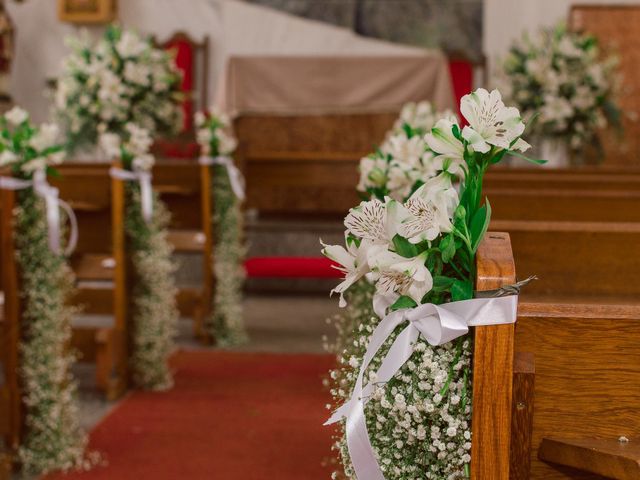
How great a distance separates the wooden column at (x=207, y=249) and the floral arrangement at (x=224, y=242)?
3 cm

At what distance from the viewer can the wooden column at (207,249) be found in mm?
5789

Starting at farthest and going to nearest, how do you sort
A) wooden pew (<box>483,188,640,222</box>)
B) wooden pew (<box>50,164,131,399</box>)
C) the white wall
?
1. the white wall
2. wooden pew (<box>50,164,131,399</box>)
3. wooden pew (<box>483,188,640,222</box>)

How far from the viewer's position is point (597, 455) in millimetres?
1393

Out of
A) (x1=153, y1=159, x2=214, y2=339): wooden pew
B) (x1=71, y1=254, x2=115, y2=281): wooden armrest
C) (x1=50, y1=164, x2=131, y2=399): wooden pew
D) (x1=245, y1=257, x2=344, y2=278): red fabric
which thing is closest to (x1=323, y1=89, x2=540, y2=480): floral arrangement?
(x1=50, y1=164, x2=131, y2=399): wooden pew

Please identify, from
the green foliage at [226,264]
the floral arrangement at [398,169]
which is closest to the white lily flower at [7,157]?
the floral arrangement at [398,169]

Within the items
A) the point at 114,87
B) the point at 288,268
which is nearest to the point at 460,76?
the point at 288,268

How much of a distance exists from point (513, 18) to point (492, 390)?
8.87 m

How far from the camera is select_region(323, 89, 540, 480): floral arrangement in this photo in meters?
1.41

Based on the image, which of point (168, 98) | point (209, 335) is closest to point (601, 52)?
point (168, 98)

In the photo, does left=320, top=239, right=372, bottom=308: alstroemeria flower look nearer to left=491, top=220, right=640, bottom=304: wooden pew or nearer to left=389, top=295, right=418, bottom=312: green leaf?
left=389, top=295, right=418, bottom=312: green leaf

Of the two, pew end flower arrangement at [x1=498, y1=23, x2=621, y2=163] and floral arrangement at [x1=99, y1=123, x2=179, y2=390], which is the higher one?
pew end flower arrangement at [x1=498, y1=23, x2=621, y2=163]

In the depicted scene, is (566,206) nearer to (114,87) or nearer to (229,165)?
(229,165)

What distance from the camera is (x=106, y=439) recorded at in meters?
3.85

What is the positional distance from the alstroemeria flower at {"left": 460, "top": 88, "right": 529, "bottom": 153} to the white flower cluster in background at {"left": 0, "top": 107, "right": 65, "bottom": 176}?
2429 millimetres
